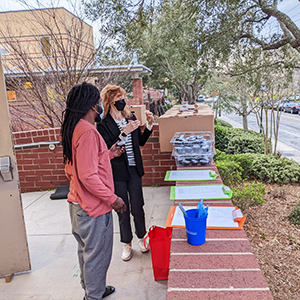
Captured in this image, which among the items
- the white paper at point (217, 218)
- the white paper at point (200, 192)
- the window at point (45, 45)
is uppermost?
the window at point (45, 45)

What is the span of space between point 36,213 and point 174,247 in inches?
141

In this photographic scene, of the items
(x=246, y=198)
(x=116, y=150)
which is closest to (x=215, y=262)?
(x=116, y=150)

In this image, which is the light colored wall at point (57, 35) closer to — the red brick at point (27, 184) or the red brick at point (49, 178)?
the red brick at point (49, 178)

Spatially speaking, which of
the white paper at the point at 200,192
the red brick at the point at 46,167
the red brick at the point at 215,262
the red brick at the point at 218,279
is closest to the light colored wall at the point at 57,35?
the red brick at the point at 46,167

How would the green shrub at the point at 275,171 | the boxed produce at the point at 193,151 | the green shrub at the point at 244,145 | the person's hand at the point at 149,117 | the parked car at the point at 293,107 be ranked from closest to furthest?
the person's hand at the point at 149,117 < the boxed produce at the point at 193,151 < the green shrub at the point at 275,171 < the green shrub at the point at 244,145 < the parked car at the point at 293,107

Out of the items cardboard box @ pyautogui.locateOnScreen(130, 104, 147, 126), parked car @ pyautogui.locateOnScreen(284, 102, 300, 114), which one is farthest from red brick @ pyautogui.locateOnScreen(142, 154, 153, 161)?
parked car @ pyautogui.locateOnScreen(284, 102, 300, 114)

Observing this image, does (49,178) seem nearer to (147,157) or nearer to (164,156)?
(147,157)

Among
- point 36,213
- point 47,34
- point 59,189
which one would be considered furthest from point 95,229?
point 47,34

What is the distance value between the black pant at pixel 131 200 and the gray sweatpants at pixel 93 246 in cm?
72

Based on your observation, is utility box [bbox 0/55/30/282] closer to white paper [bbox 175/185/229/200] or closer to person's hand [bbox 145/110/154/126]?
person's hand [bbox 145/110/154/126]

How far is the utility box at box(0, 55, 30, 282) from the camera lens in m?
2.87

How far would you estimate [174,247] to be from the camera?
1898 mm

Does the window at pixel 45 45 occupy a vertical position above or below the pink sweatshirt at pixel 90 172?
above

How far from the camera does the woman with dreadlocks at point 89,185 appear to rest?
6.83 ft
